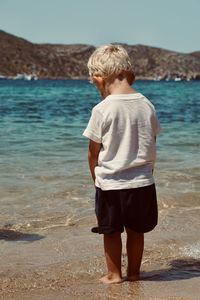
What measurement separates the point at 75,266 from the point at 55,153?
6.68 metres

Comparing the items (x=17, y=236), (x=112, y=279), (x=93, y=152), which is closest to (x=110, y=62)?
(x=93, y=152)

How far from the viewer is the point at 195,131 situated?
53.9 ft

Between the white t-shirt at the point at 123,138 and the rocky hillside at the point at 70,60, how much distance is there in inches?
4995

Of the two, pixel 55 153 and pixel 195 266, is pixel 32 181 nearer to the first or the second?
pixel 55 153

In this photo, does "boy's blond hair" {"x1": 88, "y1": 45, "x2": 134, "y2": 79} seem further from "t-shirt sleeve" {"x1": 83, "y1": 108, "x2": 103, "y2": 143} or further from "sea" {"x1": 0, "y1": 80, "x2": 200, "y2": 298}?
"sea" {"x1": 0, "y1": 80, "x2": 200, "y2": 298}

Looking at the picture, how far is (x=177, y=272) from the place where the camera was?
4312mm

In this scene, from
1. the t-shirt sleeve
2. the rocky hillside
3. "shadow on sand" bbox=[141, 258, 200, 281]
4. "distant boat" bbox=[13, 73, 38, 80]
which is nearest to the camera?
the t-shirt sleeve

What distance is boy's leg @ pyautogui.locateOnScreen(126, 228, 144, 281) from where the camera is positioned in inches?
159

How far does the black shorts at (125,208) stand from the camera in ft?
12.6

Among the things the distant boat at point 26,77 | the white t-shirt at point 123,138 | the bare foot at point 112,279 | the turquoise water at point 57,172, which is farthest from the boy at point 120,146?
the distant boat at point 26,77

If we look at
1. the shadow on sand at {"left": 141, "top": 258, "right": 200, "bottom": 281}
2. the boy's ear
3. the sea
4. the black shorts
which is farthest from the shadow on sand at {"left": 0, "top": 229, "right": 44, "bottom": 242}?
the boy's ear

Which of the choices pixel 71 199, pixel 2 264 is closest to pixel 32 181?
pixel 71 199

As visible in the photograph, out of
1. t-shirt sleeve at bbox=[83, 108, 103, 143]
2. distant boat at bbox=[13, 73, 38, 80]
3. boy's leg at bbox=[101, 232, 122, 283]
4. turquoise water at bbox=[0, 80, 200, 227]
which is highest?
t-shirt sleeve at bbox=[83, 108, 103, 143]

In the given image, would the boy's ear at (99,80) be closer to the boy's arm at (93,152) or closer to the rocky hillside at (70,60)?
the boy's arm at (93,152)
